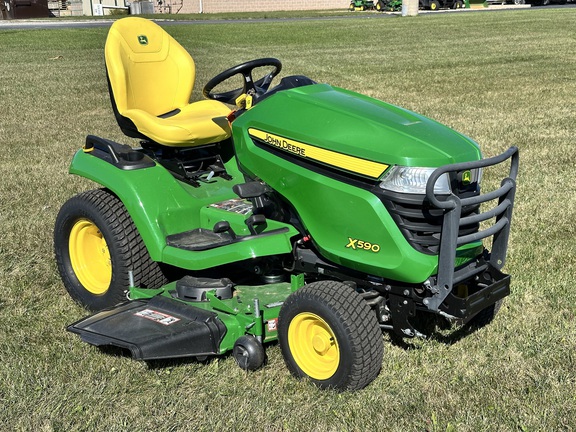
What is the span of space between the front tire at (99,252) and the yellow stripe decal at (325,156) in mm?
884

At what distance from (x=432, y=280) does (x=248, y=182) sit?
0.96 meters

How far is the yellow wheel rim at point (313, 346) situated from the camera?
296cm

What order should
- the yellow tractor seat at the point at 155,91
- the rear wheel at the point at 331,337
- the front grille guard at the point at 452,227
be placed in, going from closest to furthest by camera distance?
the front grille guard at the point at 452,227, the rear wheel at the point at 331,337, the yellow tractor seat at the point at 155,91

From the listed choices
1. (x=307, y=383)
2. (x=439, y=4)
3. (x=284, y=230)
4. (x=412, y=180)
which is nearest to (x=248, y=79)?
(x=284, y=230)

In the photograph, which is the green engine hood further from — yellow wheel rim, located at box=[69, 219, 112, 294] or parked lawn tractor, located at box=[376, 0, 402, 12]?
parked lawn tractor, located at box=[376, 0, 402, 12]

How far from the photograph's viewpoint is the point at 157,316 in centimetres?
330

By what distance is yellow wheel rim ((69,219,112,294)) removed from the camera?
3.97m

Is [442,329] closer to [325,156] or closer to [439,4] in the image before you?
[325,156]

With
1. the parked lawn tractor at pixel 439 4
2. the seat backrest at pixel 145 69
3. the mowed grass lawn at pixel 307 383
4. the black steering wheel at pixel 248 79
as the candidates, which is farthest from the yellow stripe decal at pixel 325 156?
the parked lawn tractor at pixel 439 4

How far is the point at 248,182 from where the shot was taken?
131 inches

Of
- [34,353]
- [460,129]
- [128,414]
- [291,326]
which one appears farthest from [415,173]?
[460,129]

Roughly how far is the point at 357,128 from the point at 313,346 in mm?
888

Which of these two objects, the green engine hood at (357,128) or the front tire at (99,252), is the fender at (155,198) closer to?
the front tire at (99,252)

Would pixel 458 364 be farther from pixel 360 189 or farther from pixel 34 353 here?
pixel 34 353
